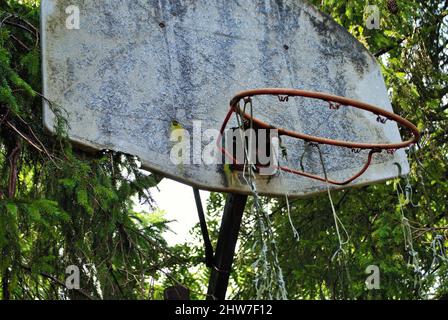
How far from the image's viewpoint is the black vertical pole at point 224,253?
696 cm

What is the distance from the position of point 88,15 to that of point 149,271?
7.07 feet

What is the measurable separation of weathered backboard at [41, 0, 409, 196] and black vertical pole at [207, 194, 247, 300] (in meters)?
0.44

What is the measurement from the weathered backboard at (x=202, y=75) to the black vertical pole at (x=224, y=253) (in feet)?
1.44

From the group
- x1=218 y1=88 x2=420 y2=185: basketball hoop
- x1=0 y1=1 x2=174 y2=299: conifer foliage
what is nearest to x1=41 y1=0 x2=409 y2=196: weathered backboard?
x1=218 y1=88 x2=420 y2=185: basketball hoop

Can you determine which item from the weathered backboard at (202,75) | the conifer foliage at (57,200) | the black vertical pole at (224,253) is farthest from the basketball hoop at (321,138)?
the conifer foliage at (57,200)

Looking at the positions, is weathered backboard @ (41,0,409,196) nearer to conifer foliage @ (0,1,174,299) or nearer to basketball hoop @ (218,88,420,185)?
basketball hoop @ (218,88,420,185)

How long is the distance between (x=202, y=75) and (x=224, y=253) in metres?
1.15

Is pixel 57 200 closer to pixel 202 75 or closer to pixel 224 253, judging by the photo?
pixel 224 253

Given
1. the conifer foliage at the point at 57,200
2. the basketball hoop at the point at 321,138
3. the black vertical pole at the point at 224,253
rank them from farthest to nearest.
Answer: the black vertical pole at the point at 224,253 → the conifer foliage at the point at 57,200 → the basketball hoop at the point at 321,138

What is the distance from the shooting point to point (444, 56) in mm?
11648

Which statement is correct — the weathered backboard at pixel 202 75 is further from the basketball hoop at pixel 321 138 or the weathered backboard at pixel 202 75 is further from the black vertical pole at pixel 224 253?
the black vertical pole at pixel 224 253

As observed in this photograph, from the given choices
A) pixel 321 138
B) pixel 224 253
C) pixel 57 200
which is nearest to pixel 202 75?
pixel 321 138

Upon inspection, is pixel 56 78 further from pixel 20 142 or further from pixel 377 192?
pixel 377 192
